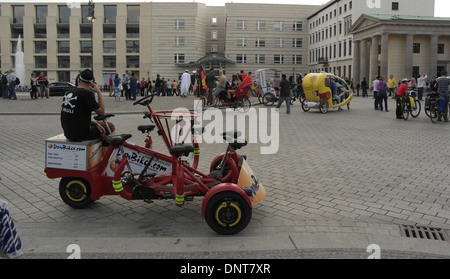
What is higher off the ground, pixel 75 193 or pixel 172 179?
pixel 172 179

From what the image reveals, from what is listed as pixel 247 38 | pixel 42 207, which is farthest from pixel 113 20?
pixel 42 207

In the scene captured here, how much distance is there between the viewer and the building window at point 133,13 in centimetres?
8288

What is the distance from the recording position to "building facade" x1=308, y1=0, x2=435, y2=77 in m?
72.0

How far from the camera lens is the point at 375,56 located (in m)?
62.8

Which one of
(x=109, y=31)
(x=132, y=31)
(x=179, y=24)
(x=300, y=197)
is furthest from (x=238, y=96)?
(x=109, y=31)

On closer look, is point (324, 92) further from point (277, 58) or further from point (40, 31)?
point (40, 31)

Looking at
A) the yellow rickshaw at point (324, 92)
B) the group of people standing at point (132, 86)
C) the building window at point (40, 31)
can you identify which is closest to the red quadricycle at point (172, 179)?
the group of people standing at point (132, 86)

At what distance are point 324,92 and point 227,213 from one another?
17830 millimetres

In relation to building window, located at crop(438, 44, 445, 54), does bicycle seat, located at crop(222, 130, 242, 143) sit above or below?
below

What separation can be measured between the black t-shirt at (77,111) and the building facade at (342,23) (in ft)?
221

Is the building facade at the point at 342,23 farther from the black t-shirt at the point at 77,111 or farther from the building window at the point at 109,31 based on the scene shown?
the black t-shirt at the point at 77,111

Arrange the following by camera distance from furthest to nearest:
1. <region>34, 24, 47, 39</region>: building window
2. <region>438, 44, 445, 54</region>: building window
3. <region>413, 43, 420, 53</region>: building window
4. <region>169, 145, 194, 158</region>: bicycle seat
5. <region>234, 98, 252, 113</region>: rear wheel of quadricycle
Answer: <region>34, 24, 47, 39</region>: building window < <region>438, 44, 445, 54</region>: building window < <region>413, 43, 420, 53</region>: building window < <region>234, 98, 252, 113</region>: rear wheel of quadricycle < <region>169, 145, 194, 158</region>: bicycle seat

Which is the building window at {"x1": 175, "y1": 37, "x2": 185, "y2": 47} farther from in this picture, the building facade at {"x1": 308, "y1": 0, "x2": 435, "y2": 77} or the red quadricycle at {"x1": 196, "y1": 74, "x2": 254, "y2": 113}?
the red quadricycle at {"x1": 196, "y1": 74, "x2": 254, "y2": 113}

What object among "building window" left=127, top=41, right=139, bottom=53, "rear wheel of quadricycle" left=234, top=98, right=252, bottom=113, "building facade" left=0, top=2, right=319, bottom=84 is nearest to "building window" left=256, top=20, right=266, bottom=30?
"building facade" left=0, top=2, right=319, bottom=84
